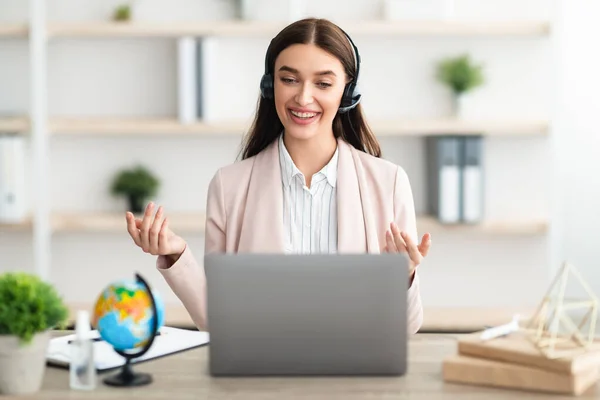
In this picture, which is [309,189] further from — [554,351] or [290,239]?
[554,351]

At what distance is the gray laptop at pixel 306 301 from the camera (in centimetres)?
162

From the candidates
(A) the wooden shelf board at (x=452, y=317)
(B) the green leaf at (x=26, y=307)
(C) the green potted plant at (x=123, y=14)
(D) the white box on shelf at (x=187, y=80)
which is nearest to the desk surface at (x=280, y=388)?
(B) the green leaf at (x=26, y=307)

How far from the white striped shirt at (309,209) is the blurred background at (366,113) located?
1.55 metres

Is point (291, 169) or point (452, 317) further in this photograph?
point (452, 317)

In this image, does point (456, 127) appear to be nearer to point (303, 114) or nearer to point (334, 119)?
point (334, 119)

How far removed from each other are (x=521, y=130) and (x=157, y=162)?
5.09 ft

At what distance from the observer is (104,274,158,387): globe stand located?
166 centimetres

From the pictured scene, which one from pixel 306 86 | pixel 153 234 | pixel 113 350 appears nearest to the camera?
pixel 113 350

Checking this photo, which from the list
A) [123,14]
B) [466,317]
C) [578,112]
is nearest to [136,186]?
[123,14]

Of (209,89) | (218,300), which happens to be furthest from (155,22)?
(218,300)

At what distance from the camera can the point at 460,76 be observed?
12.9 ft

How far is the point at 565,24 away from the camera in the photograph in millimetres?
4082

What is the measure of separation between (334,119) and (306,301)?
96cm

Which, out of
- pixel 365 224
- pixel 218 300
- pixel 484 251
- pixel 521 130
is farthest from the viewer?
pixel 484 251
